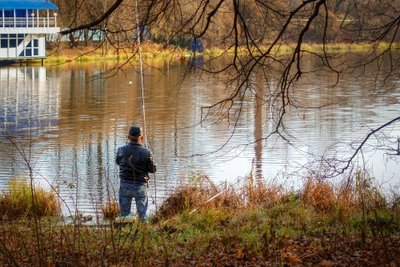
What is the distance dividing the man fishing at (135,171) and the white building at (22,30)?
51.2 metres

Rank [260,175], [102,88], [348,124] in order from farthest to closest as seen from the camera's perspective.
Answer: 1. [102,88]
2. [348,124]
3. [260,175]

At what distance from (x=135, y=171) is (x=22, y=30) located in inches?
2109

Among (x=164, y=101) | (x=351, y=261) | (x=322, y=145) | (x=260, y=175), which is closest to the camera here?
(x=351, y=261)

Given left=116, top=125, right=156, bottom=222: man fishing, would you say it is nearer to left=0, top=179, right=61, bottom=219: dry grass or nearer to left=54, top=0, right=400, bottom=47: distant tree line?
left=0, top=179, right=61, bottom=219: dry grass

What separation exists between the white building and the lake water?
655 inches

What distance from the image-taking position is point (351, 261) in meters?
7.69

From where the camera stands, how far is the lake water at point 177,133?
664 inches

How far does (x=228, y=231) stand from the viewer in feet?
32.0

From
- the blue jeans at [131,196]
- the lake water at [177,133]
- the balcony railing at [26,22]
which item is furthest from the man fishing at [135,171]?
the balcony railing at [26,22]

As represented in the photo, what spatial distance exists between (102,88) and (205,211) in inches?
1291

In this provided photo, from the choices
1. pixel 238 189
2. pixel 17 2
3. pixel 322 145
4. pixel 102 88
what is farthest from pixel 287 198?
pixel 17 2

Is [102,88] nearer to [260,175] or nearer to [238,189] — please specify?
[260,175]

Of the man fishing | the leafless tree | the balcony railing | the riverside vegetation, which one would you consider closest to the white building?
the balcony railing

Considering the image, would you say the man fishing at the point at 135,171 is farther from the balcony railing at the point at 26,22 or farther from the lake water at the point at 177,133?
the balcony railing at the point at 26,22
